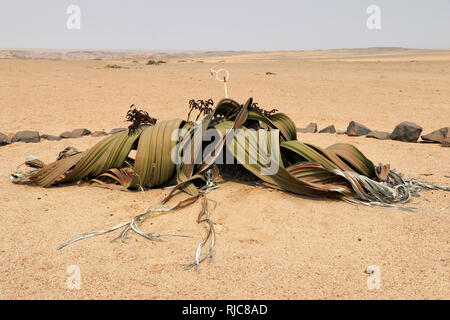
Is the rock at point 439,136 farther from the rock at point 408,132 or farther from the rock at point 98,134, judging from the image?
the rock at point 98,134

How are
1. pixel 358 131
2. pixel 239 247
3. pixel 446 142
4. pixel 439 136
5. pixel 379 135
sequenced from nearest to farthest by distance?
pixel 239 247
pixel 446 142
pixel 439 136
pixel 379 135
pixel 358 131

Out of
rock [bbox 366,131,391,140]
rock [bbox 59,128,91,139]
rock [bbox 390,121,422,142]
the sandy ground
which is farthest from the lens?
rock [bbox 59,128,91,139]

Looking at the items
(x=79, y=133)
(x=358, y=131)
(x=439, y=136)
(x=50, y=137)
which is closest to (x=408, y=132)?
(x=439, y=136)

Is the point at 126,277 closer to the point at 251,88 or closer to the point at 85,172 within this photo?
the point at 85,172

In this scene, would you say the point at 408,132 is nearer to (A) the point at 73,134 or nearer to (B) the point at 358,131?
(B) the point at 358,131

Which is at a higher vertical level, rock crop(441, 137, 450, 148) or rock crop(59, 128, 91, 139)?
rock crop(59, 128, 91, 139)

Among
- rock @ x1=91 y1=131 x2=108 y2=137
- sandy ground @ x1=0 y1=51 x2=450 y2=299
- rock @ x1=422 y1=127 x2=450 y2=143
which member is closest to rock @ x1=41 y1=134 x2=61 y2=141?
rock @ x1=91 y1=131 x2=108 y2=137

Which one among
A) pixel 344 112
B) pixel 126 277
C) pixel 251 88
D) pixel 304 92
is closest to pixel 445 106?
pixel 344 112

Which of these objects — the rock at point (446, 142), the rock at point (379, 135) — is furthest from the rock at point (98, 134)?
the rock at point (446, 142)

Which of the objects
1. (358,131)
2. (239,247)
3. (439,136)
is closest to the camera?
(239,247)

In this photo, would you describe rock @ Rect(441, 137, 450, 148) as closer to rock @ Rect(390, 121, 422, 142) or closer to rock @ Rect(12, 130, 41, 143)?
rock @ Rect(390, 121, 422, 142)

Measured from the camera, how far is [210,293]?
1.57m
